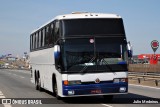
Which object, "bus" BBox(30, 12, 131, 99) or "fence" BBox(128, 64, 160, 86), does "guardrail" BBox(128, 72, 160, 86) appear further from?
"bus" BBox(30, 12, 131, 99)

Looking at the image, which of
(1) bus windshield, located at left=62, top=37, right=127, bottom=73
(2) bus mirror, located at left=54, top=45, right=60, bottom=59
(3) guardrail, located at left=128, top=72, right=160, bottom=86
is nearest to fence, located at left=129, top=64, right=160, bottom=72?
(3) guardrail, located at left=128, top=72, right=160, bottom=86

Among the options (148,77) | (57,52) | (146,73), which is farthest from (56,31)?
(146,73)

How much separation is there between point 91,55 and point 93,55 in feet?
0.24

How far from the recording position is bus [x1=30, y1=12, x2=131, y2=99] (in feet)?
47.3

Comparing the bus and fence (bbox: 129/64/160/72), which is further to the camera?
fence (bbox: 129/64/160/72)

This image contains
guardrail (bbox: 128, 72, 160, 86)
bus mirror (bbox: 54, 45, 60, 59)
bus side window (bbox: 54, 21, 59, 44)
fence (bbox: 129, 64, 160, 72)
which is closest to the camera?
bus mirror (bbox: 54, 45, 60, 59)

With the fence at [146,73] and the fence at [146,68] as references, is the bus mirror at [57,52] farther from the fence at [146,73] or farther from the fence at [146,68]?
the fence at [146,68]

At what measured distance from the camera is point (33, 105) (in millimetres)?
14883

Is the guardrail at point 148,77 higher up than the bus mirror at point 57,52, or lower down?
lower down

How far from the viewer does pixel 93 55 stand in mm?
14531

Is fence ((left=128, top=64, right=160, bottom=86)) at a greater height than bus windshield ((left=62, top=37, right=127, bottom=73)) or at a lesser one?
lesser

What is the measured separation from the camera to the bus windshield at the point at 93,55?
47.4 feet

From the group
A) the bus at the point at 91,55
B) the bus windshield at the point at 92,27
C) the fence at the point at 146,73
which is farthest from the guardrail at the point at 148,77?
the bus at the point at 91,55

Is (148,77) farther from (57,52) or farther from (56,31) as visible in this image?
(57,52)
